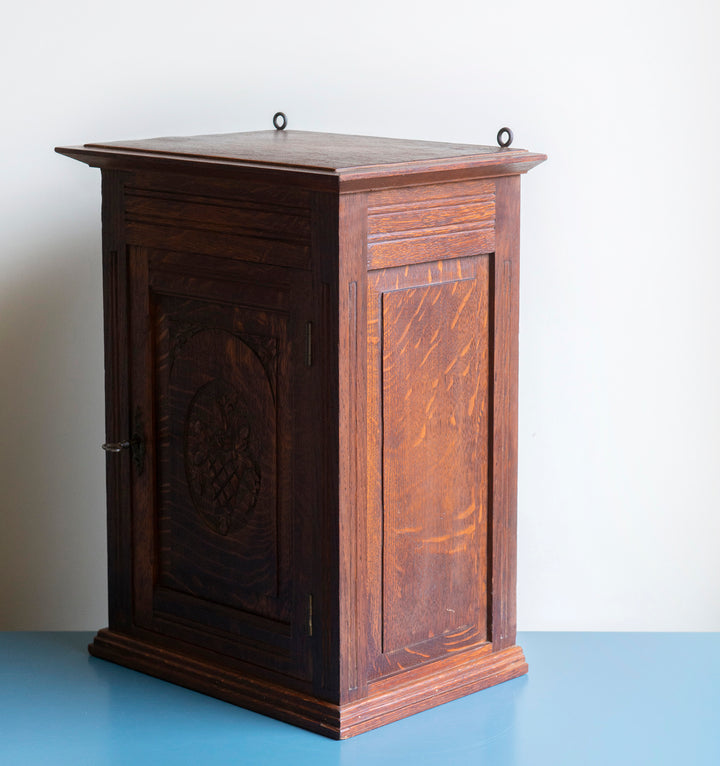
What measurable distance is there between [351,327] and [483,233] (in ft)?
0.95

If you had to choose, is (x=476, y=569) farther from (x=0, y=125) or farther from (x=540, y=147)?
(x=0, y=125)

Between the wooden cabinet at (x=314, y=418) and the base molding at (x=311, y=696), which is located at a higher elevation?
the wooden cabinet at (x=314, y=418)

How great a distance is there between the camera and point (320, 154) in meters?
2.02

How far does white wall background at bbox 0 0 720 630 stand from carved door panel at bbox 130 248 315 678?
535 mm

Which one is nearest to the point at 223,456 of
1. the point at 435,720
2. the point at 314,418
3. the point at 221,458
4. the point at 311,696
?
the point at 221,458

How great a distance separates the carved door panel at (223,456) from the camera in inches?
78.5

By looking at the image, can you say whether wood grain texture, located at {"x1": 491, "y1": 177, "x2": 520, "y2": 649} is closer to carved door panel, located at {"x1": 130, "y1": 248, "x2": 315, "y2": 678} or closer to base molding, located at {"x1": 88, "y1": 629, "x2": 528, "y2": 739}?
base molding, located at {"x1": 88, "y1": 629, "x2": 528, "y2": 739}

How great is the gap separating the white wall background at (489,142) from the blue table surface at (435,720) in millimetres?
503

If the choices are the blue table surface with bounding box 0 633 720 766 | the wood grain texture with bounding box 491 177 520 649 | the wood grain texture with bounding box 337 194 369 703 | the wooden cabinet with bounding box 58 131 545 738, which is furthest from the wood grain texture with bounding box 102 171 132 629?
the wood grain texture with bounding box 491 177 520 649

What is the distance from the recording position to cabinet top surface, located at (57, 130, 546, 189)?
188 centimetres

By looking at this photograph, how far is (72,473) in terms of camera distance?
8.96 feet

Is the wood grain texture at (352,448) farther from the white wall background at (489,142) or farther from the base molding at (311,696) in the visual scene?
the white wall background at (489,142)

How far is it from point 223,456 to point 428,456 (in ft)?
1.02

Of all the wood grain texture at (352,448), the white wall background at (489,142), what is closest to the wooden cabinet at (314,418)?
the wood grain texture at (352,448)
